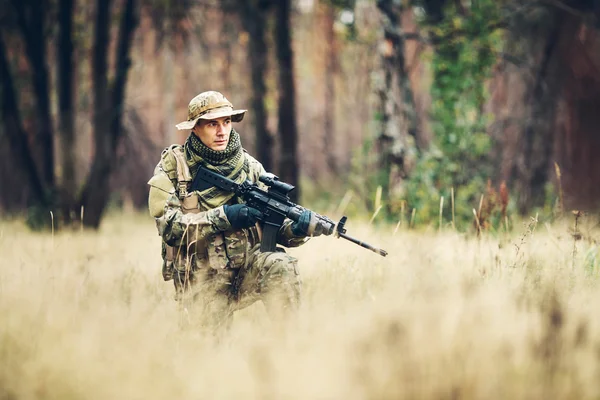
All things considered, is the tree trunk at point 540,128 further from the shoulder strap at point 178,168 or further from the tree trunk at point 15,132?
the tree trunk at point 15,132

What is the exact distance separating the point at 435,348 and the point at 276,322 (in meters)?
1.05

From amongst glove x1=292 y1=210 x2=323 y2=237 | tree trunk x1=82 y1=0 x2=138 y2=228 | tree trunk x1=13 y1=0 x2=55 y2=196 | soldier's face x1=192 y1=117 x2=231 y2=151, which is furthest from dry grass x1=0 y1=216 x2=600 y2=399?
tree trunk x1=13 y1=0 x2=55 y2=196

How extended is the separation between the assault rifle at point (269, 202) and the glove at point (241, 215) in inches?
5.6

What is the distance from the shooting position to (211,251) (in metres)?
4.04

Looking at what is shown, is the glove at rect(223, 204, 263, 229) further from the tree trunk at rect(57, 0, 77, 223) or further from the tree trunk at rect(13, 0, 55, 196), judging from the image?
the tree trunk at rect(13, 0, 55, 196)

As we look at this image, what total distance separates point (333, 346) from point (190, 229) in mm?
1329

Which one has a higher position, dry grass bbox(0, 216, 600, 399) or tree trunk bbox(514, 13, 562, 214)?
tree trunk bbox(514, 13, 562, 214)

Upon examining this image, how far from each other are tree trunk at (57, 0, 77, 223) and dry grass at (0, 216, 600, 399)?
5.06 m

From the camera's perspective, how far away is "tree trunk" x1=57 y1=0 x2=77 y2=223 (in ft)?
29.7

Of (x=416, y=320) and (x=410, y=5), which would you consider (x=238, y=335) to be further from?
(x=410, y=5)

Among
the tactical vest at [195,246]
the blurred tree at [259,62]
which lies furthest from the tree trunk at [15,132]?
the tactical vest at [195,246]

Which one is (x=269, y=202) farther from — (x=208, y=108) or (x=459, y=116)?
(x=459, y=116)

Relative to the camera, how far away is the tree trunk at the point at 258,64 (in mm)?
11023

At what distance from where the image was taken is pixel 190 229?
3.88 metres
